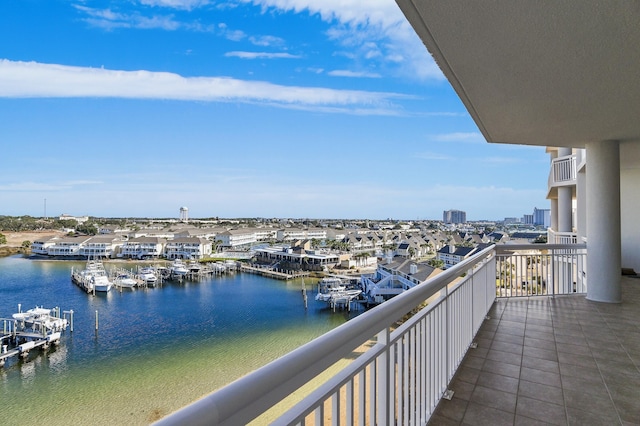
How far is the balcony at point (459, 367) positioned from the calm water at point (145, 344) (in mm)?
16309

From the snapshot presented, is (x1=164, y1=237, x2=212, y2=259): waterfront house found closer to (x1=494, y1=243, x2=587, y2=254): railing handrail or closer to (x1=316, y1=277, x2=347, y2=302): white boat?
(x1=316, y1=277, x2=347, y2=302): white boat

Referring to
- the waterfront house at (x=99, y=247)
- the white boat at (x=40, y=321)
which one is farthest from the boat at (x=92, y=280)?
the waterfront house at (x=99, y=247)

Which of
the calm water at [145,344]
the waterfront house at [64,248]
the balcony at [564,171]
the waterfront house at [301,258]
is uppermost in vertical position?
the balcony at [564,171]

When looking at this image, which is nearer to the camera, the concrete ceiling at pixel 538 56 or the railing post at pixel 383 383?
the railing post at pixel 383 383

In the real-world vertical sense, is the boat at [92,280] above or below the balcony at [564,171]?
below

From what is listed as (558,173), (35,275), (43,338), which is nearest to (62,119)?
(35,275)

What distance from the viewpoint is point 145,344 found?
80.1ft

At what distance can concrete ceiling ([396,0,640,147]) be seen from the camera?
2.20 meters

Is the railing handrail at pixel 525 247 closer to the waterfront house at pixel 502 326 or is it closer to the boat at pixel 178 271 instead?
the waterfront house at pixel 502 326

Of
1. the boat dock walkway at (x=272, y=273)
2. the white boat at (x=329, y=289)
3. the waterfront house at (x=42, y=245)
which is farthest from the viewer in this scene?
the waterfront house at (x=42, y=245)

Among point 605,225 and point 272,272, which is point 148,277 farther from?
point 605,225

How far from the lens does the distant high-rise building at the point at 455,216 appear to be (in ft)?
148

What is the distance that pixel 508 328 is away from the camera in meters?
4.30

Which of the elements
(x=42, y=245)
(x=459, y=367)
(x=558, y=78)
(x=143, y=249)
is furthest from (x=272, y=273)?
(x=558, y=78)
